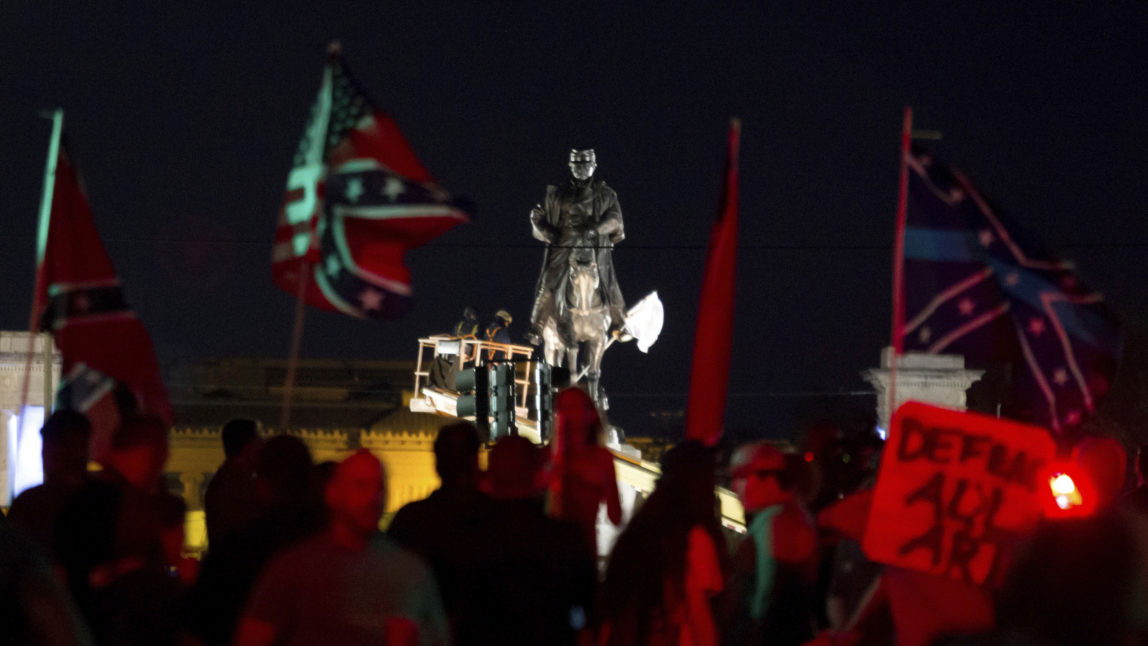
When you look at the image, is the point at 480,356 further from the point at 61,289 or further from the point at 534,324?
the point at 61,289

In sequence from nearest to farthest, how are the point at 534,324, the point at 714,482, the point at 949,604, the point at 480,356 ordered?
the point at 949,604
the point at 714,482
the point at 534,324
the point at 480,356

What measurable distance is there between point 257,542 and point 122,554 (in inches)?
28.6

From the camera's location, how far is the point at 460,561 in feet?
18.0

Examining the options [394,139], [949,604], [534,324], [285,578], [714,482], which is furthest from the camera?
[534,324]

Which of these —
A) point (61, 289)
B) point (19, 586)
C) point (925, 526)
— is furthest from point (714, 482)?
point (61, 289)

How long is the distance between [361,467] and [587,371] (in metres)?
12.6

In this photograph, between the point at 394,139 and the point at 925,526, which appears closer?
the point at 925,526

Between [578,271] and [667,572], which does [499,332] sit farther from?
[667,572]

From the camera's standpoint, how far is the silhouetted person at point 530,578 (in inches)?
214

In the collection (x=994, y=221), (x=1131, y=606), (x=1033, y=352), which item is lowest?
(x=1131, y=606)

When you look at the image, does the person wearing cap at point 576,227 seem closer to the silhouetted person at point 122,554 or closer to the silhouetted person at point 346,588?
the silhouetted person at point 122,554

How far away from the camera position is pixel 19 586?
11.2ft

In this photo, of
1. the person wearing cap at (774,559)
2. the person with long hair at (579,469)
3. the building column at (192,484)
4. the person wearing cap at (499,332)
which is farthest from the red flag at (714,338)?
the building column at (192,484)

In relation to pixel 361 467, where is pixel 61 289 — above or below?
above
